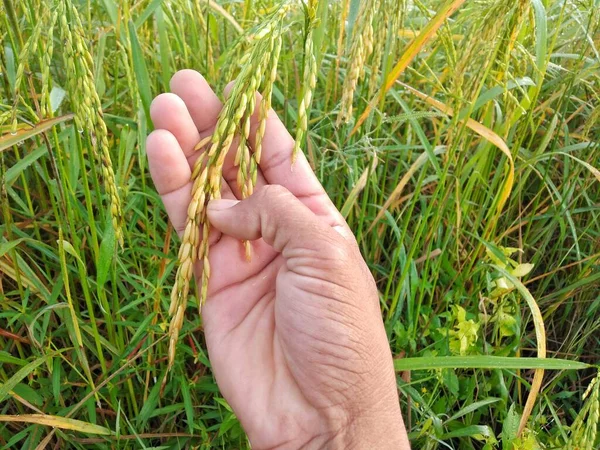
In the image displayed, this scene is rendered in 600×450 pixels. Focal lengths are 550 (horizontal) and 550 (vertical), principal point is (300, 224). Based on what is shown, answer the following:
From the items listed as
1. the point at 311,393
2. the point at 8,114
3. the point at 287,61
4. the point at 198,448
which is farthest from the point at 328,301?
the point at 287,61

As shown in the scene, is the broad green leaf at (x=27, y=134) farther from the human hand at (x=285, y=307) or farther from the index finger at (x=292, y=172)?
the index finger at (x=292, y=172)

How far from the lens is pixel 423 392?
5.04 ft

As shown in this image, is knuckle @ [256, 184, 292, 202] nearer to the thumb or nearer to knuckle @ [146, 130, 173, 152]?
the thumb

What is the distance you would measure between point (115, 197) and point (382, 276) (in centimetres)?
105

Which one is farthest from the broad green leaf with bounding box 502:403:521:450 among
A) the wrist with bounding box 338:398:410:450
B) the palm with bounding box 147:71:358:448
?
the palm with bounding box 147:71:358:448

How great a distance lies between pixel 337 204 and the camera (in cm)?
173

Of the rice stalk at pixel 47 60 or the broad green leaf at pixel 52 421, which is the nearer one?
the rice stalk at pixel 47 60

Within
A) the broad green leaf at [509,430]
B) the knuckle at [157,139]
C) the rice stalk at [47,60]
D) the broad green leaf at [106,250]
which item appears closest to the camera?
the rice stalk at [47,60]

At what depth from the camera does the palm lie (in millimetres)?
1208

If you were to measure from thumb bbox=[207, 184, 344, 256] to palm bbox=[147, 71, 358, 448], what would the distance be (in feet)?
0.20

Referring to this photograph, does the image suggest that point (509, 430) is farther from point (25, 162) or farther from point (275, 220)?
point (25, 162)

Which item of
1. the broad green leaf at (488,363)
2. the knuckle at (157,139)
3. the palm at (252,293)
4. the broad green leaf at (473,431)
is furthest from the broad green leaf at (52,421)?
the broad green leaf at (473,431)

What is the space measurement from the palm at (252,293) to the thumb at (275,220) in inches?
2.4

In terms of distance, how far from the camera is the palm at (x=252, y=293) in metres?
1.21
